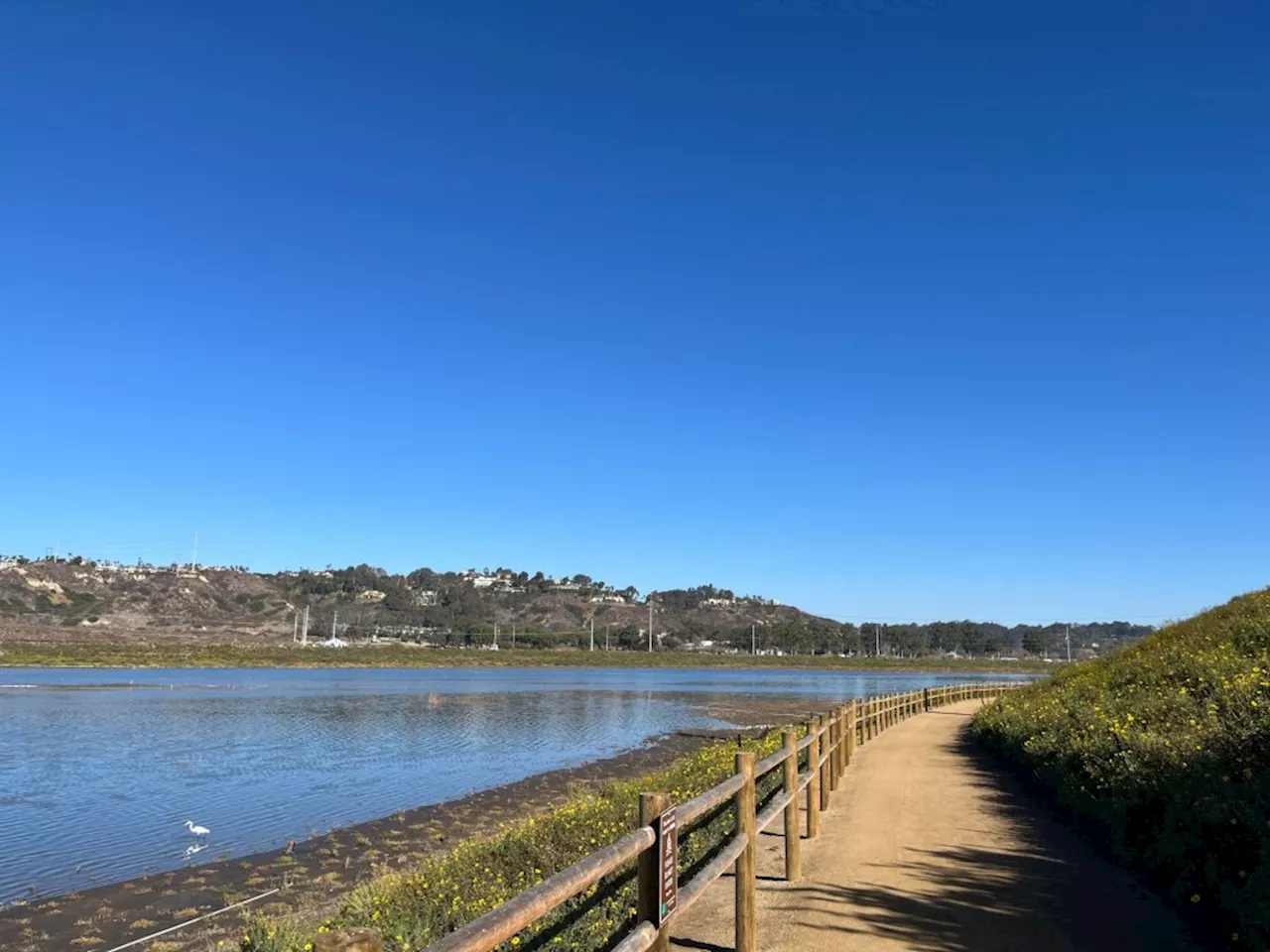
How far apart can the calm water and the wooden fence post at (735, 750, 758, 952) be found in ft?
39.2

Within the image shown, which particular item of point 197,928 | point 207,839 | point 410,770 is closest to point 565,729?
point 410,770

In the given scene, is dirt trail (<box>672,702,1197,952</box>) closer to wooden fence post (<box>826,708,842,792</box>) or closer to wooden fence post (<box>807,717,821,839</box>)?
wooden fence post (<box>807,717,821,839</box>)

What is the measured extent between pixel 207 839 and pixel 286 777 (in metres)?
7.24

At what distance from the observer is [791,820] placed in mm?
8039

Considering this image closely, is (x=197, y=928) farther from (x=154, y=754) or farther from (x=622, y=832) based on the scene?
(x=154, y=754)

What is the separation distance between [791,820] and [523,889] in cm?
240

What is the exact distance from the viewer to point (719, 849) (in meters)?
6.30

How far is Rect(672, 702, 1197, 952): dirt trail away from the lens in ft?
21.2

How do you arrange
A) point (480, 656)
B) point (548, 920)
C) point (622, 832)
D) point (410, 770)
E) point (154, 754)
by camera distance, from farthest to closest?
point (480, 656) → point (154, 754) → point (410, 770) → point (622, 832) → point (548, 920)

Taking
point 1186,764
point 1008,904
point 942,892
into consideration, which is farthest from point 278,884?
point 1186,764

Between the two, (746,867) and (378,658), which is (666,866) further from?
(378,658)

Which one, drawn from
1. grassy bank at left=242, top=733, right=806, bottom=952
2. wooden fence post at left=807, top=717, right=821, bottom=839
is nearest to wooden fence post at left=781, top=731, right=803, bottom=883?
grassy bank at left=242, top=733, right=806, bottom=952

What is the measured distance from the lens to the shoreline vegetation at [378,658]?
103 metres

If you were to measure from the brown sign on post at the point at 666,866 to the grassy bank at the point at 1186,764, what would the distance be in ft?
11.5
